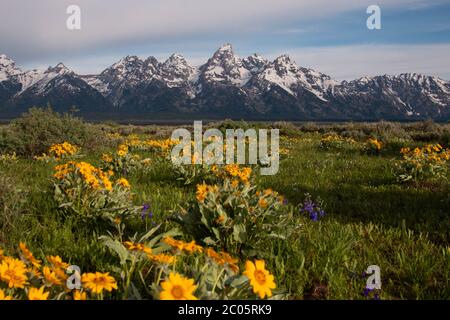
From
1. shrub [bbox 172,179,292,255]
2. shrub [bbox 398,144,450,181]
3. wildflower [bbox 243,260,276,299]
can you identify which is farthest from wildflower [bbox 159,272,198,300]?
shrub [bbox 398,144,450,181]

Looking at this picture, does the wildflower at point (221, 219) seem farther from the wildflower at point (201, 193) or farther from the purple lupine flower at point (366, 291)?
the purple lupine flower at point (366, 291)

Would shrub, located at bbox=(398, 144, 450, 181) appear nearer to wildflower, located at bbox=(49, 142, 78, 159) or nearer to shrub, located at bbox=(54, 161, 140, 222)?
shrub, located at bbox=(54, 161, 140, 222)

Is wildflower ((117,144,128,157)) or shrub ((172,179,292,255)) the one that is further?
wildflower ((117,144,128,157))

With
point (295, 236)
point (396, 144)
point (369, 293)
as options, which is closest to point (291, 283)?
point (369, 293)

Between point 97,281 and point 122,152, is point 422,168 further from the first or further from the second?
point 97,281

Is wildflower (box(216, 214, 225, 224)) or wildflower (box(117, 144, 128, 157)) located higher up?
wildflower (box(117, 144, 128, 157))

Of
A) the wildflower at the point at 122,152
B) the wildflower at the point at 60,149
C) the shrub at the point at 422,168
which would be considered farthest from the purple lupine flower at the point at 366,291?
the wildflower at the point at 60,149

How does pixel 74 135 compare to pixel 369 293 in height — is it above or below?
above

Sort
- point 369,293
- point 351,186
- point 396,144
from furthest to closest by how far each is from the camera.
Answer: point 396,144 < point 351,186 < point 369,293

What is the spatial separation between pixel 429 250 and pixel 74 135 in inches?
467
